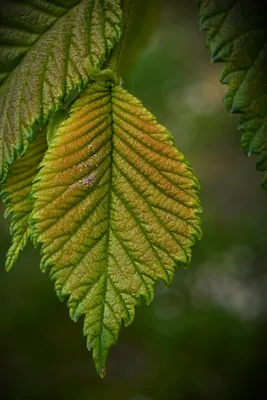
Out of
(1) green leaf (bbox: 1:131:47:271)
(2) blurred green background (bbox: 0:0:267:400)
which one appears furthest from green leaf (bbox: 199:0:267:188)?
(2) blurred green background (bbox: 0:0:267:400)

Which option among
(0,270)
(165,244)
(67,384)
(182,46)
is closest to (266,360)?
(67,384)

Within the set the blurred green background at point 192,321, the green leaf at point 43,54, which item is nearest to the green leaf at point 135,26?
the green leaf at point 43,54

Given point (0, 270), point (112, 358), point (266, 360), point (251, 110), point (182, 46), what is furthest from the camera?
point (112, 358)

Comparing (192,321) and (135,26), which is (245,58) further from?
(192,321)

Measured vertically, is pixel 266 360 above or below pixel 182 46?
below

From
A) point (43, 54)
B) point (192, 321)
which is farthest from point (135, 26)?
point (192, 321)

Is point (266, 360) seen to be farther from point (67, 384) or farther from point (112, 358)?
point (67, 384)

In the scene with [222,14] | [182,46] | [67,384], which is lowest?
[67,384]
